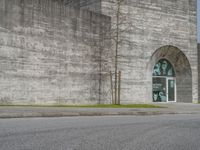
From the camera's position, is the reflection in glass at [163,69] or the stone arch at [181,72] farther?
the stone arch at [181,72]

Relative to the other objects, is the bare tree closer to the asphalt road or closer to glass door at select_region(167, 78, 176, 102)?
glass door at select_region(167, 78, 176, 102)

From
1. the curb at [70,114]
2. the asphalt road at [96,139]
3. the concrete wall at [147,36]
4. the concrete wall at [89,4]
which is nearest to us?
the asphalt road at [96,139]

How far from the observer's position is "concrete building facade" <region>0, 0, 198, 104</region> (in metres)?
19.9

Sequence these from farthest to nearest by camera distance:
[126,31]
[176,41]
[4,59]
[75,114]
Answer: [176,41]
[126,31]
[4,59]
[75,114]

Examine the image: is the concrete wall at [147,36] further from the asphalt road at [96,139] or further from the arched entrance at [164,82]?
the asphalt road at [96,139]

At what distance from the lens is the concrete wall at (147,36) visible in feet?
86.6

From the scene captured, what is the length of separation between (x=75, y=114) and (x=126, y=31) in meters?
12.2

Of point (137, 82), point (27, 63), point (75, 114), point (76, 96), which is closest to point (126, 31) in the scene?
point (137, 82)

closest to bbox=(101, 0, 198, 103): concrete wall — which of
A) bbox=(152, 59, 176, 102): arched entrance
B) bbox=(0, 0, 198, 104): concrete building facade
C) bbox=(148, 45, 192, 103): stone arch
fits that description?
bbox=(0, 0, 198, 104): concrete building facade

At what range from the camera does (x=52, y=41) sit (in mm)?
21703

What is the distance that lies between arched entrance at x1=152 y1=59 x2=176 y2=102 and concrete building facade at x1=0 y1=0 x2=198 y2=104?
0.25 ft

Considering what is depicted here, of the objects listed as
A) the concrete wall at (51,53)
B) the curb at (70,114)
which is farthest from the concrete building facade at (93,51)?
the curb at (70,114)

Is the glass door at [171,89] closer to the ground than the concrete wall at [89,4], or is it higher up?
closer to the ground

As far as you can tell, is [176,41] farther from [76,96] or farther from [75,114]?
[75,114]
